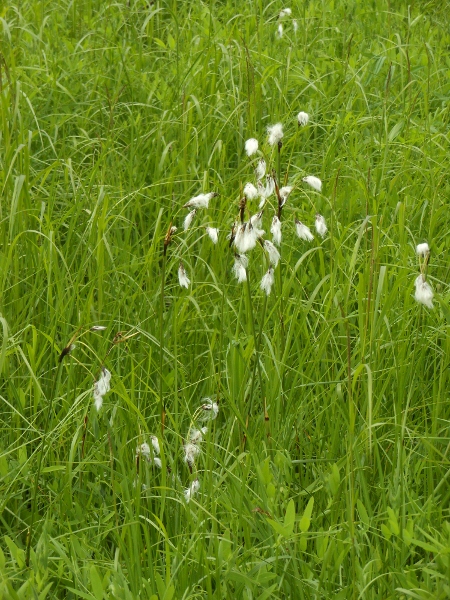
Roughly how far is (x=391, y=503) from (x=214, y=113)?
7.22ft

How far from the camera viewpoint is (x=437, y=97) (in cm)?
407

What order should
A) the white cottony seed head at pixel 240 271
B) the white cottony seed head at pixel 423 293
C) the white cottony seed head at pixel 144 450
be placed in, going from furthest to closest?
the white cottony seed head at pixel 144 450
the white cottony seed head at pixel 240 271
the white cottony seed head at pixel 423 293

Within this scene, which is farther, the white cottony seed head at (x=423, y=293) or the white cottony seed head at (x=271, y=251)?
the white cottony seed head at (x=271, y=251)

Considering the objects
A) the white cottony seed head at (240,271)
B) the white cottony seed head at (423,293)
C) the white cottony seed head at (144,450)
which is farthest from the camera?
the white cottony seed head at (144,450)

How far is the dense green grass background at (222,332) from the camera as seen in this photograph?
1938 millimetres

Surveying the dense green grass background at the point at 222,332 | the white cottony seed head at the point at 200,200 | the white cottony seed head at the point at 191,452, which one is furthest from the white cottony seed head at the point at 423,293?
the white cottony seed head at the point at 191,452

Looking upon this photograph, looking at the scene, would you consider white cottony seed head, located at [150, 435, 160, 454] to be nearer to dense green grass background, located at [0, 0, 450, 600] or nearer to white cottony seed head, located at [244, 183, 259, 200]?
dense green grass background, located at [0, 0, 450, 600]

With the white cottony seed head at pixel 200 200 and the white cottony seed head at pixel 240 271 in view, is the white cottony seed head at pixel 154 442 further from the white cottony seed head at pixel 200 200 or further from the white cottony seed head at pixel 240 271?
the white cottony seed head at pixel 200 200

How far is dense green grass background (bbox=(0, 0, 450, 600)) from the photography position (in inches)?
76.3

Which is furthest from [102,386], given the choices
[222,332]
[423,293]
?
[423,293]

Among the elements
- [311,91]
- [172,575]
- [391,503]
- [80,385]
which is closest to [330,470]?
[391,503]

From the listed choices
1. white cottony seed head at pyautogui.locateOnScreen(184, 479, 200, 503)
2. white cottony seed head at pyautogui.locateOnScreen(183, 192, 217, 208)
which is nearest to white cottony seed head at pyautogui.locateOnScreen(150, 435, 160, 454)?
white cottony seed head at pyautogui.locateOnScreen(184, 479, 200, 503)

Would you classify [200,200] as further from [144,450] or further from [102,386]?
[144,450]

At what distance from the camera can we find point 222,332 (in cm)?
232
